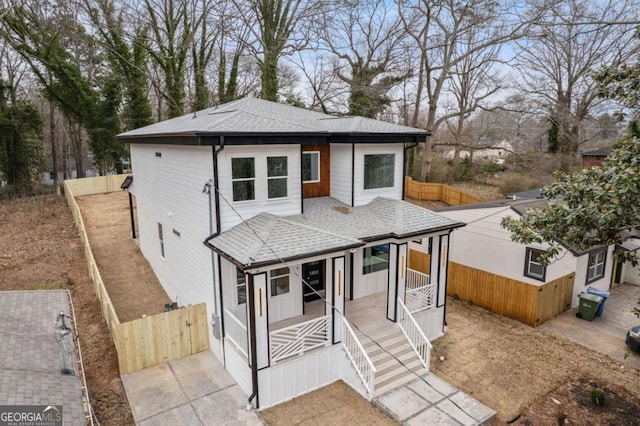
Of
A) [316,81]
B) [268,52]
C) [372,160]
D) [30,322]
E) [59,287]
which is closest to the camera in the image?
[30,322]

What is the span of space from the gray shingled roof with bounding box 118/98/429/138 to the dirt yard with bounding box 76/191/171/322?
17.5ft

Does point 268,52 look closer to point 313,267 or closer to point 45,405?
point 313,267

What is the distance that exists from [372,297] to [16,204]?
2434 centimetres

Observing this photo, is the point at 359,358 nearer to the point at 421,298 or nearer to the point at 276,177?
the point at 421,298

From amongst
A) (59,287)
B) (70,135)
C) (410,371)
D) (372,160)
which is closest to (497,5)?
(372,160)

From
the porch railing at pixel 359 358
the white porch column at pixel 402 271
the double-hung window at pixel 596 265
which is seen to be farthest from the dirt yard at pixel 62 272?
the double-hung window at pixel 596 265

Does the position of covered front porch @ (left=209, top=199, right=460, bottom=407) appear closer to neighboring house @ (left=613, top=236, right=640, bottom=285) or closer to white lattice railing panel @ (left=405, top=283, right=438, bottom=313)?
white lattice railing panel @ (left=405, top=283, right=438, bottom=313)

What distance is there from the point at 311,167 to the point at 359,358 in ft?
19.2

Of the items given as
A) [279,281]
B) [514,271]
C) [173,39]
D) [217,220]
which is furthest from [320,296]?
[173,39]

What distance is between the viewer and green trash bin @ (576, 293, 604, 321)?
13070 mm

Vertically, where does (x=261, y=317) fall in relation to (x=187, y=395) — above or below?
above

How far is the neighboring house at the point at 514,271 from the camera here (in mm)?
12945

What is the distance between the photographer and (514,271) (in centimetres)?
1478

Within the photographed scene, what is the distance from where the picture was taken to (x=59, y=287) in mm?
13680
